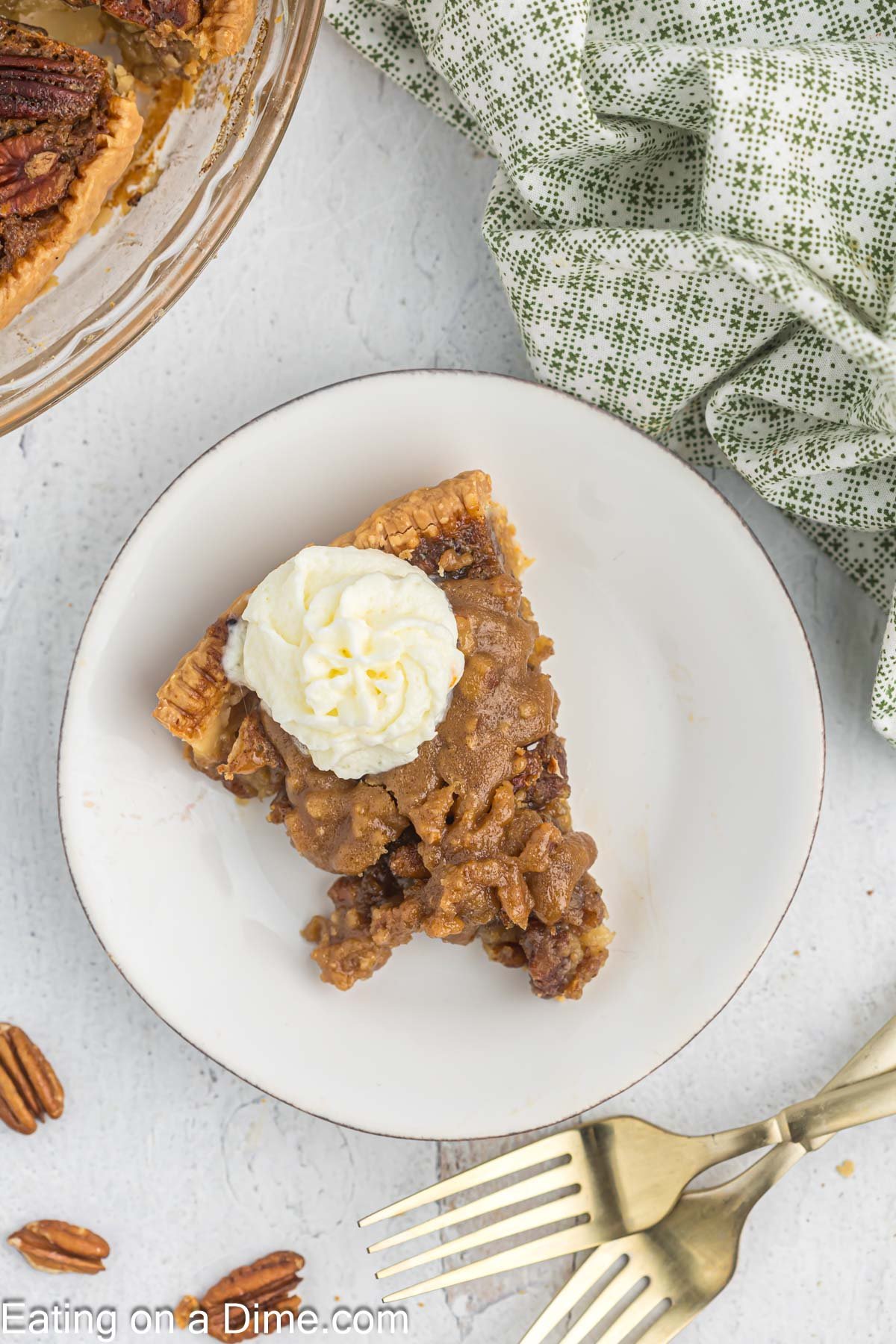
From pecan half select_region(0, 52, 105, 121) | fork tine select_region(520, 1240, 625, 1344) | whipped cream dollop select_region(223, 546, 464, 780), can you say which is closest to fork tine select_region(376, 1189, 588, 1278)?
fork tine select_region(520, 1240, 625, 1344)

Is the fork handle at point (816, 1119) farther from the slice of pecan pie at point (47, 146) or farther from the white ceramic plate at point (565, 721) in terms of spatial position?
the slice of pecan pie at point (47, 146)

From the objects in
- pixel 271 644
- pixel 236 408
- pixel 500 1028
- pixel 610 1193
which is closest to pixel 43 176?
pixel 236 408

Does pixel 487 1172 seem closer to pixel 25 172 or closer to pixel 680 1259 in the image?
pixel 680 1259

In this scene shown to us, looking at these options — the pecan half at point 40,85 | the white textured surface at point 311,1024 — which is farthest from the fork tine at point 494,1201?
the pecan half at point 40,85

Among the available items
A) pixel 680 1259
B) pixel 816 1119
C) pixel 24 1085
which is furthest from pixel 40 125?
pixel 680 1259

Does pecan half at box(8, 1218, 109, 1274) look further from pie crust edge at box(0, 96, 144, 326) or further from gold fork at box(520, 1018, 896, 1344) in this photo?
pie crust edge at box(0, 96, 144, 326)

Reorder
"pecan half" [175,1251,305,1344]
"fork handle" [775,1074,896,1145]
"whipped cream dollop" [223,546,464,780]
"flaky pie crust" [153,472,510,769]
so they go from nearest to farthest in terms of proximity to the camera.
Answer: "whipped cream dollop" [223,546,464,780], "flaky pie crust" [153,472,510,769], "fork handle" [775,1074,896,1145], "pecan half" [175,1251,305,1344]
